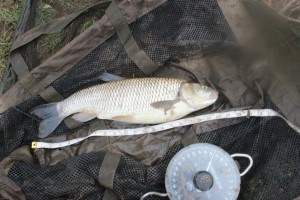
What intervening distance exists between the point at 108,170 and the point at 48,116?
2.05 ft

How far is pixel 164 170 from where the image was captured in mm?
2963

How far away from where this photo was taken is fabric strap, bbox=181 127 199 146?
3041 mm

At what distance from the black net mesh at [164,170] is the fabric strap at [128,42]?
615 mm

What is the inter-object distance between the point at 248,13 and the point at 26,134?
1803 millimetres

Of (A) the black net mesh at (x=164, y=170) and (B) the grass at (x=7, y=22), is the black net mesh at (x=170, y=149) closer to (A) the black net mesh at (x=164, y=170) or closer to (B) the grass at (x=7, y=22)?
(A) the black net mesh at (x=164, y=170)

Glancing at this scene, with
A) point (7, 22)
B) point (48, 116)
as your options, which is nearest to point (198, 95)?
point (48, 116)

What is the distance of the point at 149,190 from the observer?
2926 millimetres

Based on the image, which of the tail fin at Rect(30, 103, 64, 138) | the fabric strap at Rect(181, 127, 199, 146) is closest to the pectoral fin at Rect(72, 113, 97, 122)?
the tail fin at Rect(30, 103, 64, 138)

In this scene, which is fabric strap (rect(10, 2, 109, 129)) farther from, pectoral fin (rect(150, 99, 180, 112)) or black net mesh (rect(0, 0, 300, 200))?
pectoral fin (rect(150, 99, 180, 112))

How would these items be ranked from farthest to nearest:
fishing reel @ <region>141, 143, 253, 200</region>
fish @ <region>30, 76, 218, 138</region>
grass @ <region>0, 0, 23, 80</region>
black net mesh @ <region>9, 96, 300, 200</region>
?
1. grass @ <region>0, 0, 23, 80</region>
2. fish @ <region>30, 76, 218, 138</region>
3. black net mesh @ <region>9, 96, 300, 200</region>
4. fishing reel @ <region>141, 143, 253, 200</region>

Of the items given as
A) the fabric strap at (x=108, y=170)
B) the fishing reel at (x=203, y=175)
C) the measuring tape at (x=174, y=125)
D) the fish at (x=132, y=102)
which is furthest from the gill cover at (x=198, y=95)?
the fabric strap at (x=108, y=170)

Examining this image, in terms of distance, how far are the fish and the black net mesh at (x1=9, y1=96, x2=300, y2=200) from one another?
25 centimetres

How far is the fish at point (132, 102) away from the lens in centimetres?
303

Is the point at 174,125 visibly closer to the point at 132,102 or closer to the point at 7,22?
the point at 132,102
